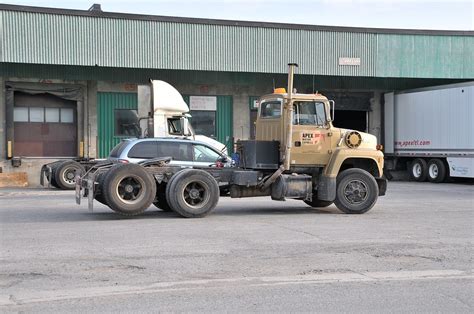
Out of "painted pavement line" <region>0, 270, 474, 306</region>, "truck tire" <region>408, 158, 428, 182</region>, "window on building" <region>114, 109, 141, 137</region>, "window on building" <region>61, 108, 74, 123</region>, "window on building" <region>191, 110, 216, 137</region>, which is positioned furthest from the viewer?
"window on building" <region>191, 110, 216, 137</region>

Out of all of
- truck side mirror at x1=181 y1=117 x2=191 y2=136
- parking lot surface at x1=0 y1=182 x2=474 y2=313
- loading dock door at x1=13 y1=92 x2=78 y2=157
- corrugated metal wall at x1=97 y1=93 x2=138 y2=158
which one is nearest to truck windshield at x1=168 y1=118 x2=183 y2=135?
truck side mirror at x1=181 y1=117 x2=191 y2=136

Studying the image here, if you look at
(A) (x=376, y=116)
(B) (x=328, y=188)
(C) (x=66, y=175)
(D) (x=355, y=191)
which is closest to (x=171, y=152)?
(B) (x=328, y=188)

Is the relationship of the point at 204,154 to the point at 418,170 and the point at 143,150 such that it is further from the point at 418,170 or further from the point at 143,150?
the point at 418,170

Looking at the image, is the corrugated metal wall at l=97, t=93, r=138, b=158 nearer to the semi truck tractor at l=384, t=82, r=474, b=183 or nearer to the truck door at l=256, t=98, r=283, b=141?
the semi truck tractor at l=384, t=82, r=474, b=183

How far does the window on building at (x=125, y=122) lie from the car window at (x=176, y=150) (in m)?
11.7

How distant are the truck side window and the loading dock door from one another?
15.9 meters

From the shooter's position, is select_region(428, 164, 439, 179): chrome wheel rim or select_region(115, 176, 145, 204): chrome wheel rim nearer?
select_region(115, 176, 145, 204): chrome wheel rim

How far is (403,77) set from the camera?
29609 mm

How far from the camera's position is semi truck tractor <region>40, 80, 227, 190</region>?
2155cm

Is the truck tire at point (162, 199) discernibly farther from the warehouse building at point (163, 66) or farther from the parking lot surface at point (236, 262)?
the warehouse building at point (163, 66)

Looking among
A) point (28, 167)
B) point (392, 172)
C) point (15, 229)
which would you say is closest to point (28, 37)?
point (28, 167)

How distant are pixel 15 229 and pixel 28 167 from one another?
16694 mm

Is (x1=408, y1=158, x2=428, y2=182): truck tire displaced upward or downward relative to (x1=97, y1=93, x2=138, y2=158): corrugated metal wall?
downward

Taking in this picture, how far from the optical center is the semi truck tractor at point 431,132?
26.4 metres
